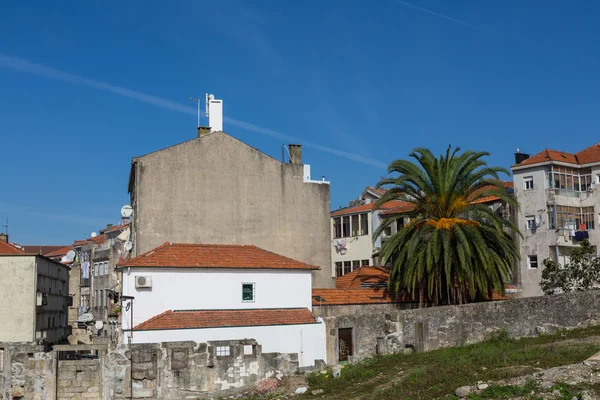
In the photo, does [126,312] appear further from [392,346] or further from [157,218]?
[392,346]

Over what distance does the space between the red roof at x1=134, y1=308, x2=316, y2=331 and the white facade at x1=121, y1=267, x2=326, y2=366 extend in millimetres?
219

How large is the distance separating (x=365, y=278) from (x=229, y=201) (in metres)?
9.77

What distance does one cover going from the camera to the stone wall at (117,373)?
107ft

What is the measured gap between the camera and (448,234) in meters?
39.7

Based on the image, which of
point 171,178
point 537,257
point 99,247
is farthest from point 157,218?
point 99,247

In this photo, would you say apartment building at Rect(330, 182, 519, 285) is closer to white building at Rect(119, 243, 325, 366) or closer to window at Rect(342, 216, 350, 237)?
window at Rect(342, 216, 350, 237)

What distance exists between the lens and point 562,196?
5144cm

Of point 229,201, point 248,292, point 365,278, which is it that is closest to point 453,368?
point 248,292

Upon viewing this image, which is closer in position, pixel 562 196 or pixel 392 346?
pixel 392 346

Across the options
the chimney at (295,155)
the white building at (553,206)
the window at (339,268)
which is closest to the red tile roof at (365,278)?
the chimney at (295,155)

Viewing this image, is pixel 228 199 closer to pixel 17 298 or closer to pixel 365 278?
pixel 365 278

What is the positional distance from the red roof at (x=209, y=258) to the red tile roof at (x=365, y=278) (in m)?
6.62

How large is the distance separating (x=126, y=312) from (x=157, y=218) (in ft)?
26.2

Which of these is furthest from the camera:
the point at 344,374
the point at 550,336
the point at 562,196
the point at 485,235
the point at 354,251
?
the point at 354,251
